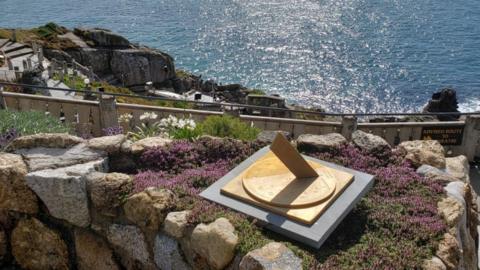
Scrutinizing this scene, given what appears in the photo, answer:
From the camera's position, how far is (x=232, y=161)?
814 cm

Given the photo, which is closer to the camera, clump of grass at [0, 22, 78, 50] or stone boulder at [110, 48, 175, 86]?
clump of grass at [0, 22, 78, 50]

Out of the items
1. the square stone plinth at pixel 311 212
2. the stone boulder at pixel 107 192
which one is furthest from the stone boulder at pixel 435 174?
the stone boulder at pixel 107 192

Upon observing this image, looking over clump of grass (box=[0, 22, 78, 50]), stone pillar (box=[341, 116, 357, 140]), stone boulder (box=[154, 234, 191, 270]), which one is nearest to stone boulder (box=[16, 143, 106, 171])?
stone boulder (box=[154, 234, 191, 270])

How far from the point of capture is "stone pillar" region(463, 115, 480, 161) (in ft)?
42.2

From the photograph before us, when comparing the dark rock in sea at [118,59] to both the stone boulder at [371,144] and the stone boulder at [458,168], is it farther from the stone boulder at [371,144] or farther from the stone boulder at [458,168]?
the stone boulder at [458,168]

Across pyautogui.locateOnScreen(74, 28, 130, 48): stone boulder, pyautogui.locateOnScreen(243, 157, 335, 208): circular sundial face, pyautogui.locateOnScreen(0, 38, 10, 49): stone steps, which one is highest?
pyautogui.locateOnScreen(243, 157, 335, 208): circular sundial face

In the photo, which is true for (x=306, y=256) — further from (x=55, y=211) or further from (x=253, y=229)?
(x=55, y=211)

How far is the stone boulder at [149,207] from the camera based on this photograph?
6.71m

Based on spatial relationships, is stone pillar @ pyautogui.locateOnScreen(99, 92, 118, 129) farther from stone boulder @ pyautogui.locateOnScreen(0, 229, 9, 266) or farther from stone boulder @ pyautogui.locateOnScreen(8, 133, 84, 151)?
stone boulder @ pyautogui.locateOnScreen(0, 229, 9, 266)

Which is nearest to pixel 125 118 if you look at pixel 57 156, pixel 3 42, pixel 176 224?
pixel 57 156

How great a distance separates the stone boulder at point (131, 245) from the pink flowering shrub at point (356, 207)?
0.63 m

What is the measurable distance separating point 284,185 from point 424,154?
9.47ft

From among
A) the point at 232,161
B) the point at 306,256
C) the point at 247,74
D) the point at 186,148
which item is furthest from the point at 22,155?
the point at 247,74

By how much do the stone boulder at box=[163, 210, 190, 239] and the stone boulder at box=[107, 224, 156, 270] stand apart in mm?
626
